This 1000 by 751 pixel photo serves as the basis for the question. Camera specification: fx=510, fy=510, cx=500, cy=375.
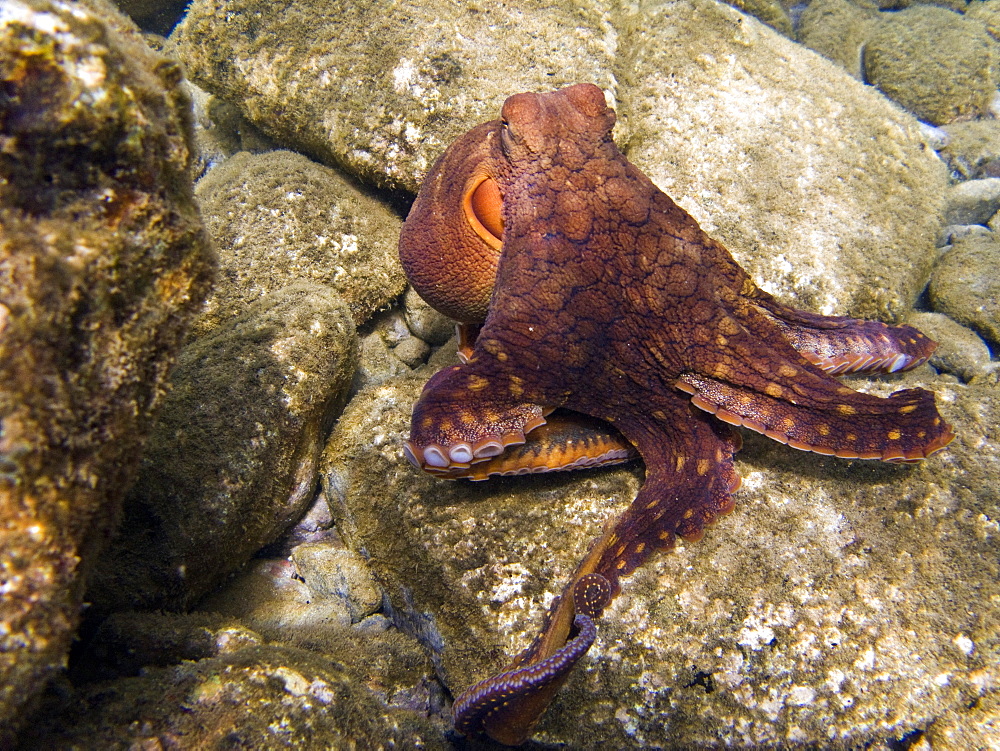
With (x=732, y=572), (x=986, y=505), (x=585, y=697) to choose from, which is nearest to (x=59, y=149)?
(x=585, y=697)

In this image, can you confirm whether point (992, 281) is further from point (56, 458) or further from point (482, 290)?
point (56, 458)

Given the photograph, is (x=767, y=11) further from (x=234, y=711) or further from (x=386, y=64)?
(x=234, y=711)

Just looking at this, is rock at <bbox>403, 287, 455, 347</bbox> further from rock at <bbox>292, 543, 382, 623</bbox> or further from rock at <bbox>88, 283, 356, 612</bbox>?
rock at <bbox>292, 543, 382, 623</bbox>

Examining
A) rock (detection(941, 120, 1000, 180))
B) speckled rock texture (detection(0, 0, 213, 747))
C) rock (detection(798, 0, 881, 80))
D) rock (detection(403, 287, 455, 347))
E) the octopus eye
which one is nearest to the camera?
speckled rock texture (detection(0, 0, 213, 747))

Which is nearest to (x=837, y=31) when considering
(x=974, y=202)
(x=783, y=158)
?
(x=974, y=202)

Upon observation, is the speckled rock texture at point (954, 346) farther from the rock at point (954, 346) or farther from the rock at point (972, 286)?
the rock at point (972, 286)

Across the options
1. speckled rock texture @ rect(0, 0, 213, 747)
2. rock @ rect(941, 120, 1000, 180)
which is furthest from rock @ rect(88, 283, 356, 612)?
rock @ rect(941, 120, 1000, 180)
